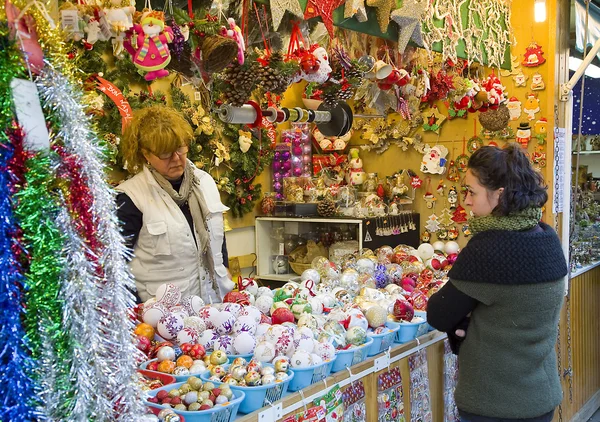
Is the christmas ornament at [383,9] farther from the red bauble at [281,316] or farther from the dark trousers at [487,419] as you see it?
the dark trousers at [487,419]

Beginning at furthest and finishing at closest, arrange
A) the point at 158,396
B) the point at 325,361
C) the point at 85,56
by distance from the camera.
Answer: the point at 85,56
the point at 325,361
the point at 158,396

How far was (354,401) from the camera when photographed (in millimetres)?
1927

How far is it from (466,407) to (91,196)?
1.49m

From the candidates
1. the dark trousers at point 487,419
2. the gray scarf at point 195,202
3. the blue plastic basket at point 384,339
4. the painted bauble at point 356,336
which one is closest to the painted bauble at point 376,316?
the blue plastic basket at point 384,339

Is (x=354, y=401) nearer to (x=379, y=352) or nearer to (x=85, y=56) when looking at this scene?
(x=379, y=352)

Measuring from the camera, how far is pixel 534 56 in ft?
13.1

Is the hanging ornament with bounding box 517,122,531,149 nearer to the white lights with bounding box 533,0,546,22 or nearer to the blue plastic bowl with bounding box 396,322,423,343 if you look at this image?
the white lights with bounding box 533,0,546,22

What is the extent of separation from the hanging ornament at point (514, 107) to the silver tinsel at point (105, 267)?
12.1ft

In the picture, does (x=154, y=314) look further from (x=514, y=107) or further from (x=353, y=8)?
(x=514, y=107)

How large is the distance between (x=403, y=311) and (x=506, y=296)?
543 mm

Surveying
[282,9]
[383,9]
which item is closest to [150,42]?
[282,9]

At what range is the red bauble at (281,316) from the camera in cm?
209

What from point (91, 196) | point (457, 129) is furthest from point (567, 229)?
point (91, 196)

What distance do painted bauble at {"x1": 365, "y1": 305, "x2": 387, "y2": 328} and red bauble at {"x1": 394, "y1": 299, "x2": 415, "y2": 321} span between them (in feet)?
0.37
